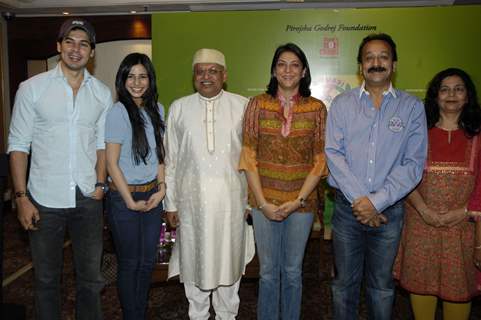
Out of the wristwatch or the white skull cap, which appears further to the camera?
the white skull cap

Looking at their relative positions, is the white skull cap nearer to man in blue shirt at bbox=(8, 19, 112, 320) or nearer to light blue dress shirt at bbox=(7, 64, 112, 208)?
man in blue shirt at bbox=(8, 19, 112, 320)

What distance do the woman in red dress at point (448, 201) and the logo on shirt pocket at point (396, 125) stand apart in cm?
26

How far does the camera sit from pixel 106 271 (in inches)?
145

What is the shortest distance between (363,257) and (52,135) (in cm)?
178

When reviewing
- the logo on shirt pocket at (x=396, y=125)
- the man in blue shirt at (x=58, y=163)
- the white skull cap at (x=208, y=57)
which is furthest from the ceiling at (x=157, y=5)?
the logo on shirt pocket at (x=396, y=125)

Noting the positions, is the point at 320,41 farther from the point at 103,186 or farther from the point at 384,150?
the point at 103,186

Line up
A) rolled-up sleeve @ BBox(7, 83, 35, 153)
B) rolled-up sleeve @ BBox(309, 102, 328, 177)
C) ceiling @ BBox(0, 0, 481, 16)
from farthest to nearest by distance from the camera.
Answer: ceiling @ BBox(0, 0, 481, 16) → rolled-up sleeve @ BBox(309, 102, 328, 177) → rolled-up sleeve @ BBox(7, 83, 35, 153)

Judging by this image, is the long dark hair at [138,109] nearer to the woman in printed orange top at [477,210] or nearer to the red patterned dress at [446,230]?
the red patterned dress at [446,230]

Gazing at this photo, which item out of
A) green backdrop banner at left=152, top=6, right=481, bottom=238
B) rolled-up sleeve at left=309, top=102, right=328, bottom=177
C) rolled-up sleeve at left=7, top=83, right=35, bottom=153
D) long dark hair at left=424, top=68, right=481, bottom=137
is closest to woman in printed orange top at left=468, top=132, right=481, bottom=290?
long dark hair at left=424, top=68, right=481, bottom=137

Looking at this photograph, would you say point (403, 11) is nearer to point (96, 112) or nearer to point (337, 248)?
point (337, 248)

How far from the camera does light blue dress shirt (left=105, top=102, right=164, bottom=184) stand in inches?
86.8

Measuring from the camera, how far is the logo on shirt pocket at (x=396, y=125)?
6.84 feet

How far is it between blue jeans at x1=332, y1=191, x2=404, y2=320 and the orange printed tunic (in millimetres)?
227

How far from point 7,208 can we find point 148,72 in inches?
194
